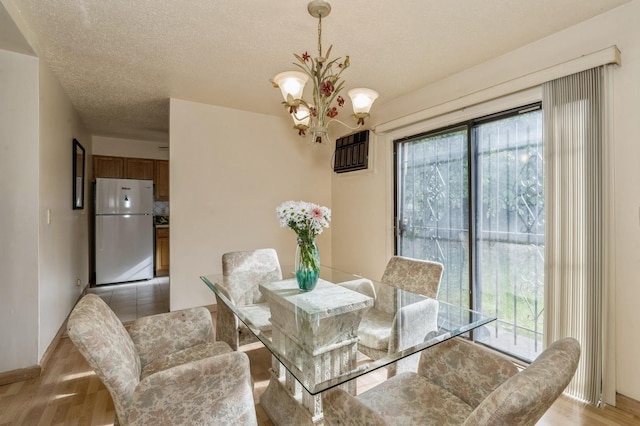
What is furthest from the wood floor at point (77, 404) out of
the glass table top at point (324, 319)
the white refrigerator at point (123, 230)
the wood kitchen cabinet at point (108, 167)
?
the wood kitchen cabinet at point (108, 167)

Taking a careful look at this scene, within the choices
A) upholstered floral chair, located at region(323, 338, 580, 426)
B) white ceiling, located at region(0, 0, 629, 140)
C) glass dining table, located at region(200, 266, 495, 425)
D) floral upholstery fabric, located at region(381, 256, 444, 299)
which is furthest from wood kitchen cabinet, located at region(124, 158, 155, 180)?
upholstered floral chair, located at region(323, 338, 580, 426)

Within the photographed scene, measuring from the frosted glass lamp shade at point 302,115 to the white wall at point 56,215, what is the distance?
204 centimetres

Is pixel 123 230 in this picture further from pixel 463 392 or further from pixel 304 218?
pixel 463 392

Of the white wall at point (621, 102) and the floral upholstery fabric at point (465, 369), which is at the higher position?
the white wall at point (621, 102)

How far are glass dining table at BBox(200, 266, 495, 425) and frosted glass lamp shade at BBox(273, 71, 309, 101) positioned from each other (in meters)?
1.22

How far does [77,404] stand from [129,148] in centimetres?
471

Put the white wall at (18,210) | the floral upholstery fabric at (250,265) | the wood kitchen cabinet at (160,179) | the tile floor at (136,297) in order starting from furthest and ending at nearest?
the wood kitchen cabinet at (160,179), the tile floor at (136,297), the floral upholstery fabric at (250,265), the white wall at (18,210)

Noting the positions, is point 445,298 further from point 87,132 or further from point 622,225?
point 87,132

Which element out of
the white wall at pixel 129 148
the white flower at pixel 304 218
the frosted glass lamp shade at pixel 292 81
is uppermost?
the white wall at pixel 129 148

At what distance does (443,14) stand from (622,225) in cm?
173

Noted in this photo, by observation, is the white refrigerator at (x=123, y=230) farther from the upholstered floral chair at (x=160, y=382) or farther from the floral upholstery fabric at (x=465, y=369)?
the floral upholstery fabric at (x=465, y=369)

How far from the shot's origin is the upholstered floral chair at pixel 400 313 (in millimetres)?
1651

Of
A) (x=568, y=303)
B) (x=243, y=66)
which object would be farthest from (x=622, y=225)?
(x=243, y=66)

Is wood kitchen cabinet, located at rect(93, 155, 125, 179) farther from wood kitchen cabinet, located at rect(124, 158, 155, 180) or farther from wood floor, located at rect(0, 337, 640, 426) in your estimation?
wood floor, located at rect(0, 337, 640, 426)
